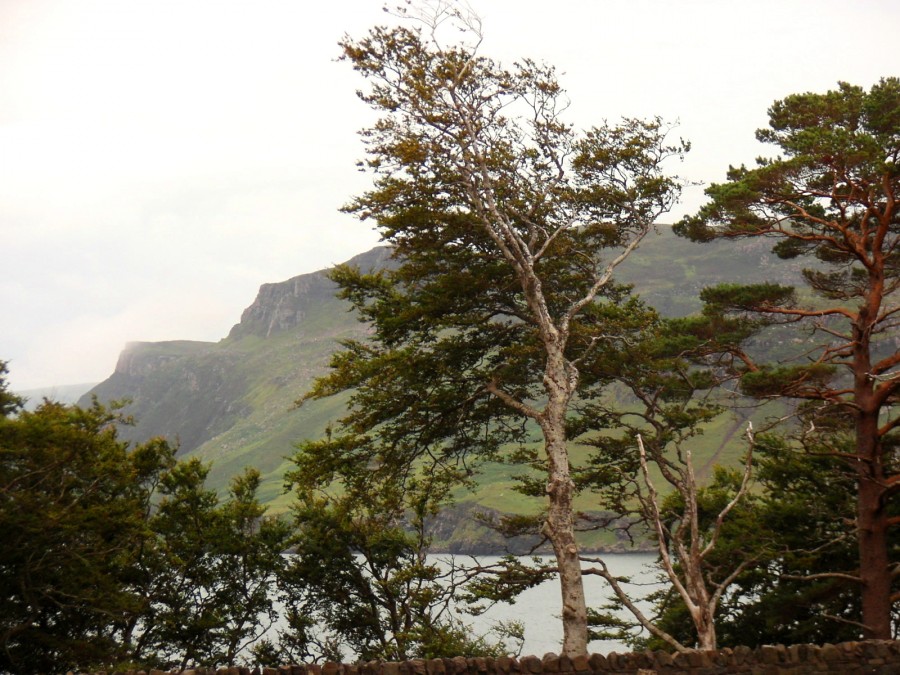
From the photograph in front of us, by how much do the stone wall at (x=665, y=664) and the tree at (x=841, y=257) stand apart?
396cm

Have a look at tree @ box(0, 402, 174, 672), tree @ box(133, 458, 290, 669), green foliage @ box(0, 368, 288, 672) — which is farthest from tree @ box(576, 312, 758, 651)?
tree @ box(0, 402, 174, 672)

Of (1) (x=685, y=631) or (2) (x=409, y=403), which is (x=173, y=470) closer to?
(2) (x=409, y=403)

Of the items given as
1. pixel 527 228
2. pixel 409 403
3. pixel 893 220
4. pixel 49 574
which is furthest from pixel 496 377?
pixel 49 574

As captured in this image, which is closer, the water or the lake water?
the water

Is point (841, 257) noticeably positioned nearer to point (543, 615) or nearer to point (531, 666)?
point (531, 666)

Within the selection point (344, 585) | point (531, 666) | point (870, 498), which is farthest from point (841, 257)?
point (344, 585)

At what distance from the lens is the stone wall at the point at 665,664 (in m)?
10.8

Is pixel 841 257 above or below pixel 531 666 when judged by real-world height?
above

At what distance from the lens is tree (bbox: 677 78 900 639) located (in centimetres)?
1596

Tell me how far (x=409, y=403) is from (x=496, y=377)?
6.97 ft

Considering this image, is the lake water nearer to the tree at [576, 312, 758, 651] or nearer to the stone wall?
the tree at [576, 312, 758, 651]

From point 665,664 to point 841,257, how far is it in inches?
445

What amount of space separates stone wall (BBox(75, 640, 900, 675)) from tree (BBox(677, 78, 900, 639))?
3960mm

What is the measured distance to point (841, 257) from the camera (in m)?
18.7
